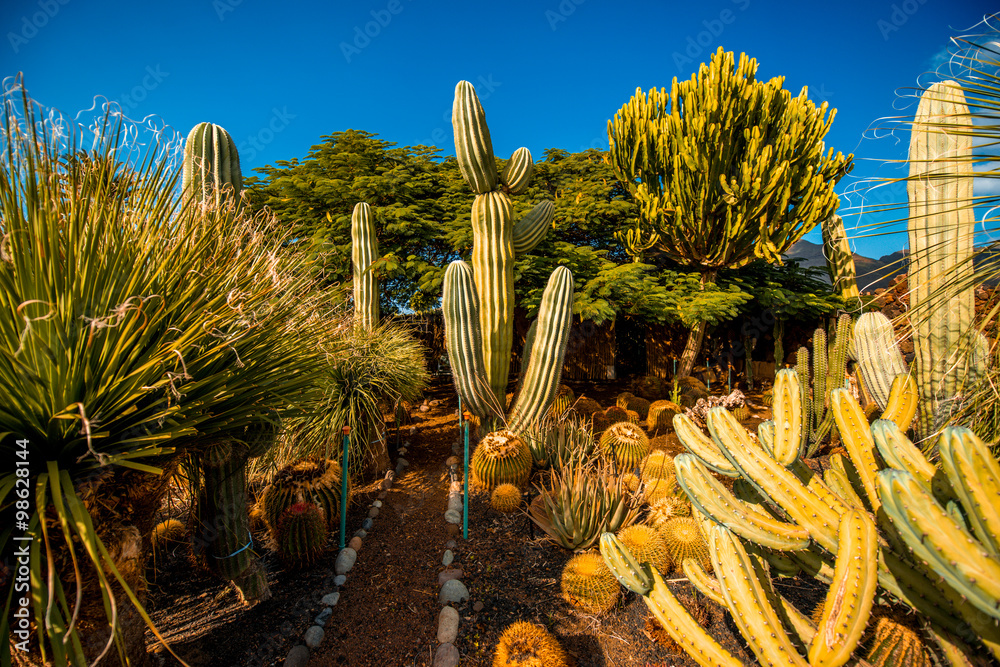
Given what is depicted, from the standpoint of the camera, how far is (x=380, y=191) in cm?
702

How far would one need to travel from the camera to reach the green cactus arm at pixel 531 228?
193 inches

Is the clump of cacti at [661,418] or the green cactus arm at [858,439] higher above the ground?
the green cactus arm at [858,439]

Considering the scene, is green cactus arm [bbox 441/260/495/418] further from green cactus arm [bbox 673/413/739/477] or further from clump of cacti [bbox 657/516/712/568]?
green cactus arm [bbox 673/413/739/477]

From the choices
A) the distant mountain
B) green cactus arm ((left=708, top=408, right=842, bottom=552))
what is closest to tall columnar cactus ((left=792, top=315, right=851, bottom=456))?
the distant mountain

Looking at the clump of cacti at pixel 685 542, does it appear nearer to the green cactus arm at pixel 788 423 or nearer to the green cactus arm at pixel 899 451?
the green cactus arm at pixel 788 423

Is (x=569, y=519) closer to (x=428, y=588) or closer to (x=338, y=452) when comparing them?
(x=428, y=588)

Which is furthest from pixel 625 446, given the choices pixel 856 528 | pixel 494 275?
pixel 856 528

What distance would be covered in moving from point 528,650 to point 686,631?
0.75 metres

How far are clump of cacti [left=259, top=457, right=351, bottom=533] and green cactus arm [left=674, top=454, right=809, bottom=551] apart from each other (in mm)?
2401

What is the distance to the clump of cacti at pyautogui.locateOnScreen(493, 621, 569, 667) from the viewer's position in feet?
6.26

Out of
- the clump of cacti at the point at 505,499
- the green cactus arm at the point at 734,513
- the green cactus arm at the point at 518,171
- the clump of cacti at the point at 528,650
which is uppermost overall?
the green cactus arm at the point at 518,171

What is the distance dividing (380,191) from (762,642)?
7170mm

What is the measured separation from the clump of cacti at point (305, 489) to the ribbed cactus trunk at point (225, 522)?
539mm

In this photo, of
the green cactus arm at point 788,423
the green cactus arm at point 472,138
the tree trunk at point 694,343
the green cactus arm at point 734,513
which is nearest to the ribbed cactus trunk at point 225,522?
the green cactus arm at point 734,513
